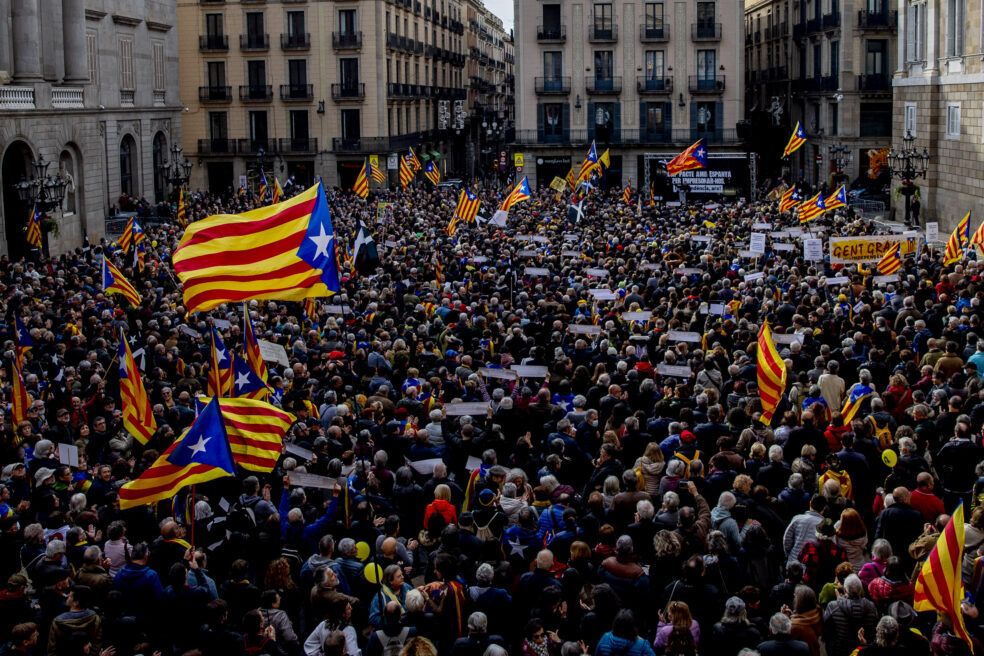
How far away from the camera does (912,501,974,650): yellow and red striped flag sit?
718 cm

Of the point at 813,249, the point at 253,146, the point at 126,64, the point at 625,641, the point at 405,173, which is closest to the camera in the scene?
the point at 625,641

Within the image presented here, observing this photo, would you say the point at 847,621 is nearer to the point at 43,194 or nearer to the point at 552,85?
the point at 43,194

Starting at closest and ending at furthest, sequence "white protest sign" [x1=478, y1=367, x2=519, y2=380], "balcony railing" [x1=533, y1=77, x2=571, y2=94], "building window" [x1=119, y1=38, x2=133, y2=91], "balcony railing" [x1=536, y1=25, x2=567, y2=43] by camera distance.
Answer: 1. "white protest sign" [x1=478, y1=367, x2=519, y2=380]
2. "building window" [x1=119, y1=38, x2=133, y2=91]
3. "balcony railing" [x1=536, y1=25, x2=567, y2=43]
4. "balcony railing" [x1=533, y1=77, x2=571, y2=94]

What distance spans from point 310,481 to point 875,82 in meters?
43.5

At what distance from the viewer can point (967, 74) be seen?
1232 inches

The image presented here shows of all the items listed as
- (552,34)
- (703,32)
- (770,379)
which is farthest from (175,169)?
(770,379)

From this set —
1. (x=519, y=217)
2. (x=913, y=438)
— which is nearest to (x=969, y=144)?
(x=519, y=217)

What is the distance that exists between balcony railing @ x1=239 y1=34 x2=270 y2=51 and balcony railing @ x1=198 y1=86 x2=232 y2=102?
219 centimetres

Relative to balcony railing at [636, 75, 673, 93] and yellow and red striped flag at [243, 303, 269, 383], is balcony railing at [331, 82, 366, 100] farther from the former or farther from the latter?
yellow and red striped flag at [243, 303, 269, 383]

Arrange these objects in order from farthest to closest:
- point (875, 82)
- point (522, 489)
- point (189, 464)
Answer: point (875, 82)
point (522, 489)
point (189, 464)

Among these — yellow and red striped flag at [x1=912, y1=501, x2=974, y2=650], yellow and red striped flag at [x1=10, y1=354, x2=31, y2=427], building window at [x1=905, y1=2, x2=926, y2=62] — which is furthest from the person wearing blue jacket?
building window at [x1=905, y1=2, x2=926, y2=62]

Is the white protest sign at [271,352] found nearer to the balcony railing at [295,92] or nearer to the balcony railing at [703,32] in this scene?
the balcony railing at [295,92]

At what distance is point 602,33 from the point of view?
54781mm

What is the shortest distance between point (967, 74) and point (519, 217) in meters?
13.5
